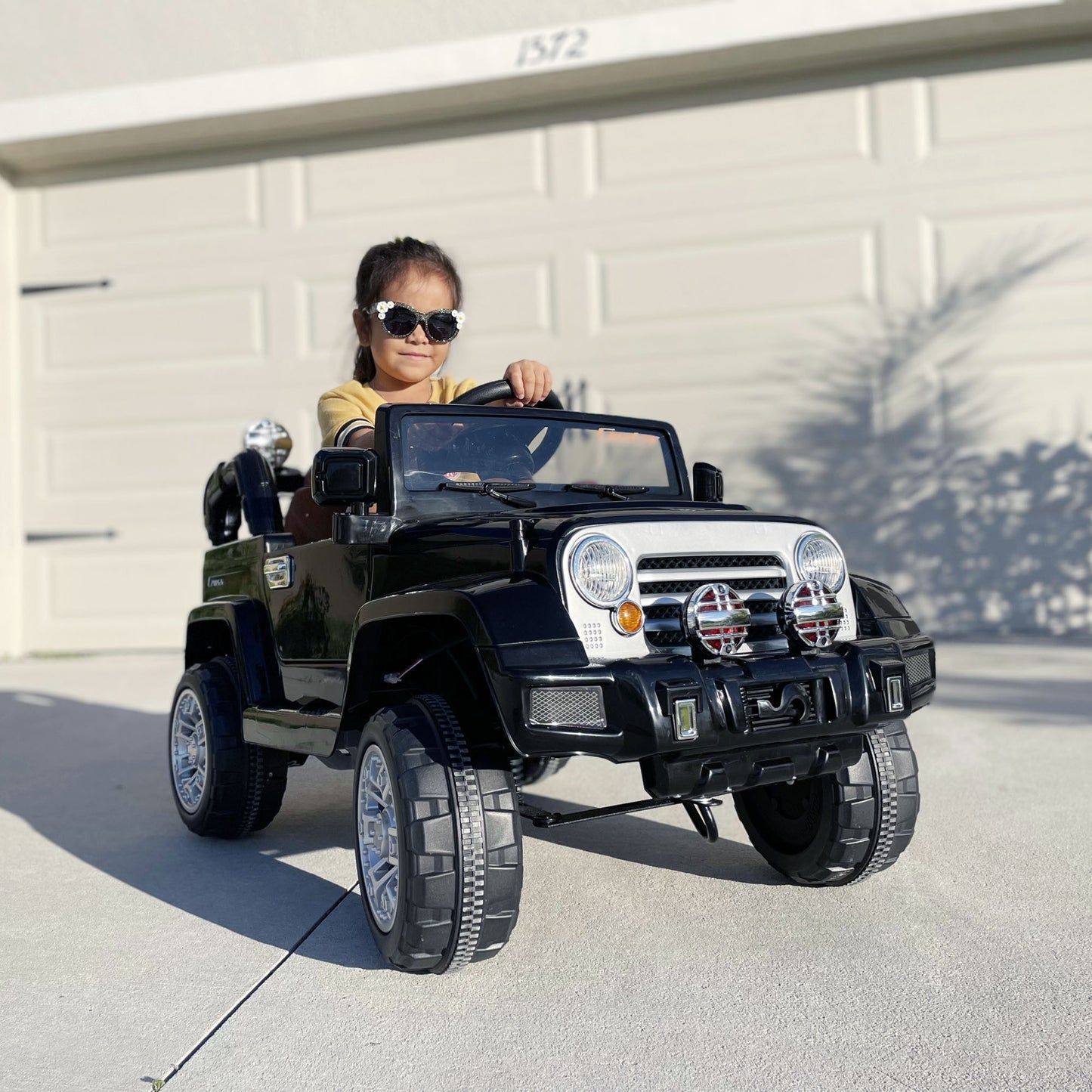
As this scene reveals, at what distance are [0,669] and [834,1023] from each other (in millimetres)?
7915

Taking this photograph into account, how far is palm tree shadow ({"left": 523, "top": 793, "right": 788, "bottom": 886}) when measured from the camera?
3369mm

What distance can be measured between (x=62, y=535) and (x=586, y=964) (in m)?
7.88

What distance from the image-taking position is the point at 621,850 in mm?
3627

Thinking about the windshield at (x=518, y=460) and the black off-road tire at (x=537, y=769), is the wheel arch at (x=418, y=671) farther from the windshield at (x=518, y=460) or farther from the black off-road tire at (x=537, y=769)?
the black off-road tire at (x=537, y=769)

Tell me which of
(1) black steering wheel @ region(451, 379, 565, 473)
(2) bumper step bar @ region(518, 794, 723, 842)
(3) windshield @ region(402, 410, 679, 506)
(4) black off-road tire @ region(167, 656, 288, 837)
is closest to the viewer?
(2) bumper step bar @ region(518, 794, 723, 842)

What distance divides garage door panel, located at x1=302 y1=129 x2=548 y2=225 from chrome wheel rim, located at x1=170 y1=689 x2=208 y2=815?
5.68 meters

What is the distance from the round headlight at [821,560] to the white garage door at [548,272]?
5.36 meters

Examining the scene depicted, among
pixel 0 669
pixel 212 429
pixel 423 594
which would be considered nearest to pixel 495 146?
pixel 212 429

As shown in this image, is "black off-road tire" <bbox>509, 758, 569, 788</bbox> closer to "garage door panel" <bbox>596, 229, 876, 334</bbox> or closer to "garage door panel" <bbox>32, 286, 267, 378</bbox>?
"garage door panel" <bbox>596, 229, 876, 334</bbox>

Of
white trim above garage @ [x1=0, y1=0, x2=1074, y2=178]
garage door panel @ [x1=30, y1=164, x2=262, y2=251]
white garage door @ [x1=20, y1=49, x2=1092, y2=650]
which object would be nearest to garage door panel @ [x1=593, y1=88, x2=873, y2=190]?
white garage door @ [x1=20, y1=49, x2=1092, y2=650]

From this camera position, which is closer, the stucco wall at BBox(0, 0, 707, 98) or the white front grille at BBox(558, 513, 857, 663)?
the white front grille at BBox(558, 513, 857, 663)

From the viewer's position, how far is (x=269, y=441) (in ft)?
14.0

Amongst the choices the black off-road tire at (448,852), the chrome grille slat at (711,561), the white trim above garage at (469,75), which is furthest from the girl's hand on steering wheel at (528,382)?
the white trim above garage at (469,75)

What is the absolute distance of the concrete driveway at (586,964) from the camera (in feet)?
7.11
